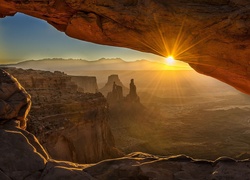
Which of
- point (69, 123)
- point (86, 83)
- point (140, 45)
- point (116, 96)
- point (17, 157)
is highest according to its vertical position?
point (140, 45)

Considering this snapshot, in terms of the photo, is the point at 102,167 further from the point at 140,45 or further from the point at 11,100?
the point at 140,45

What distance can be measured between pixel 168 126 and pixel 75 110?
37390 mm

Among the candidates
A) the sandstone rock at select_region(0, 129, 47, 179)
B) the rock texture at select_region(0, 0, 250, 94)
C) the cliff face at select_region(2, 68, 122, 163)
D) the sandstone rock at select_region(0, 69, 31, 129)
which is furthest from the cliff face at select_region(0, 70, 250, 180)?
the cliff face at select_region(2, 68, 122, 163)

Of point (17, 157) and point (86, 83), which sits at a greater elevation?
point (86, 83)

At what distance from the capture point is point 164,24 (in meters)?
10.8

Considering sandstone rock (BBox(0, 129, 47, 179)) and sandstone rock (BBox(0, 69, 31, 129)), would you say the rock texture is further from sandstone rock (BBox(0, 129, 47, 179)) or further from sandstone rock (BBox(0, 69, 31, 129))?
sandstone rock (BBox(0, 129, 47, 179))

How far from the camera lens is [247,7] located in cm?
973

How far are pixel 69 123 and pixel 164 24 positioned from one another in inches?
721

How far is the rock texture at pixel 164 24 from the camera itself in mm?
10305

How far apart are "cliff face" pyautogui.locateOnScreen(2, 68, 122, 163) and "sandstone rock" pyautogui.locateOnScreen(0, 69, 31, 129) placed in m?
11.5

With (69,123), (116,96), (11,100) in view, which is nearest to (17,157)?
(11,100)

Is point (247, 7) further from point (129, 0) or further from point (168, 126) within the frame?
point (168, 126)

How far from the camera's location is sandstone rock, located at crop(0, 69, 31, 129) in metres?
8.35

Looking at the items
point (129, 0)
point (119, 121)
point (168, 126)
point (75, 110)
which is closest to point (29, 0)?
point (129, 0)
